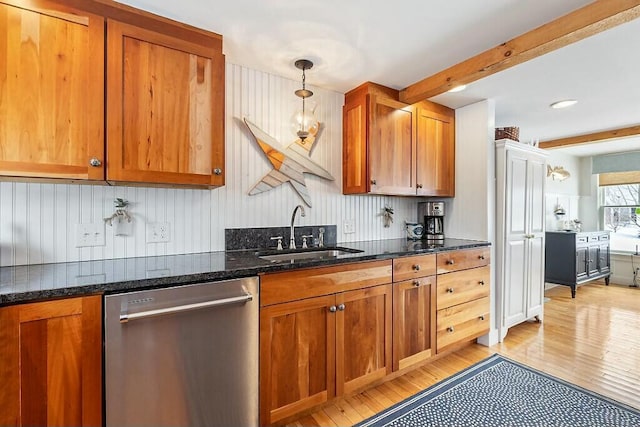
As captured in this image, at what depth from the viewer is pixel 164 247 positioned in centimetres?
196

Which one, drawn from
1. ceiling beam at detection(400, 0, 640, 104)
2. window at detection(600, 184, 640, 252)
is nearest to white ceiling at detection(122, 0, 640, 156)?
ceiling beam at detection(400, 0, 640, 104)

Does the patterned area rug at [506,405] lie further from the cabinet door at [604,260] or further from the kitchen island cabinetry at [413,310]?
the cabinet door at [604,260]

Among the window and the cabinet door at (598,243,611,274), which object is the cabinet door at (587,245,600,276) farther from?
the window

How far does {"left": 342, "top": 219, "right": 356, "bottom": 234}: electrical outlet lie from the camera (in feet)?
8.98

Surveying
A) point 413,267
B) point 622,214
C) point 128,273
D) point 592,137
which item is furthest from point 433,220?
point 622,214

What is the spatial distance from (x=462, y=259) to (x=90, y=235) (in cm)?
259

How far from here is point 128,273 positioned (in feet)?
4.65

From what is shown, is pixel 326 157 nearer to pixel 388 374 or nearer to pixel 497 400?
pixel 388 374

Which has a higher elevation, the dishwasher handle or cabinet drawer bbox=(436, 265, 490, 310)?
the dishwasher handle

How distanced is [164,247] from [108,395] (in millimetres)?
876

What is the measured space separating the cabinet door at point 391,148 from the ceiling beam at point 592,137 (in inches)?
122

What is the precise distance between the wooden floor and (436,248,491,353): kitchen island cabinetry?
0.21m

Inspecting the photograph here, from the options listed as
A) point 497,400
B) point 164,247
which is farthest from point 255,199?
point 497,400

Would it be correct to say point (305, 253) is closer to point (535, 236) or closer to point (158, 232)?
point (158, 232)
